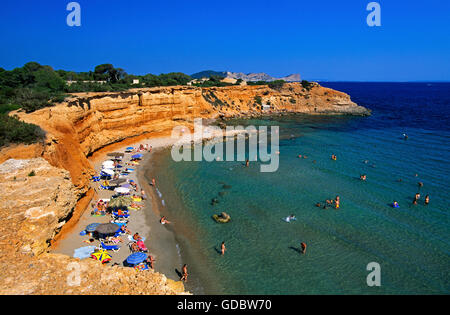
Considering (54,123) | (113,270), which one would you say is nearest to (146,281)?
(113,270)

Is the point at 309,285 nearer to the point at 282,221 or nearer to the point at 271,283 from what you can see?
the point at 271,283

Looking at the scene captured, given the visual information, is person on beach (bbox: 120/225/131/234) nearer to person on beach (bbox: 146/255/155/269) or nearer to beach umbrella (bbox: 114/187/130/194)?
person on beach (bbox: 146/255/155/269)

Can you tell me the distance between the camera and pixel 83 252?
1407cm

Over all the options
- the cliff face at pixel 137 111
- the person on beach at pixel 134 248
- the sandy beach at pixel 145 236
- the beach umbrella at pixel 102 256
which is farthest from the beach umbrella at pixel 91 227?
the cliff face at pixel 137 111

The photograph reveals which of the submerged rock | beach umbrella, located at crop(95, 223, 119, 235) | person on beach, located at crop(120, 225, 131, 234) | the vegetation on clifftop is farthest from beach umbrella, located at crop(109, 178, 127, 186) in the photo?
the submerged rock

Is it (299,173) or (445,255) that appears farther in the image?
(299,173)

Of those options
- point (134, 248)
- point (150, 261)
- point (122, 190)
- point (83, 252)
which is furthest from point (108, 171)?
point (150, 261)

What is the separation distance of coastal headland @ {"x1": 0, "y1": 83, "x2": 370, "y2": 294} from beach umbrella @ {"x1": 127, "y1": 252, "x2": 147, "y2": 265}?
13.0ft

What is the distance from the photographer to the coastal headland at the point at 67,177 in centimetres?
833

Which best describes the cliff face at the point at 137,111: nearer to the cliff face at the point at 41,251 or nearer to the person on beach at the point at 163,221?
the cliff face at the point at 41,251

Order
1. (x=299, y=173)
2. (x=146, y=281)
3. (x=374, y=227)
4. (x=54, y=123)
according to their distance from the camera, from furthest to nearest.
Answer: (x=299, y=173)
(x=54, y=123)
(x=374, y=227)
(x=146, y=281)

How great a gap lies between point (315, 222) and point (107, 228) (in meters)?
14.5

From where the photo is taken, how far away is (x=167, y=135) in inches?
1599

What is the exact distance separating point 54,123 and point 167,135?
2006 centimetres
